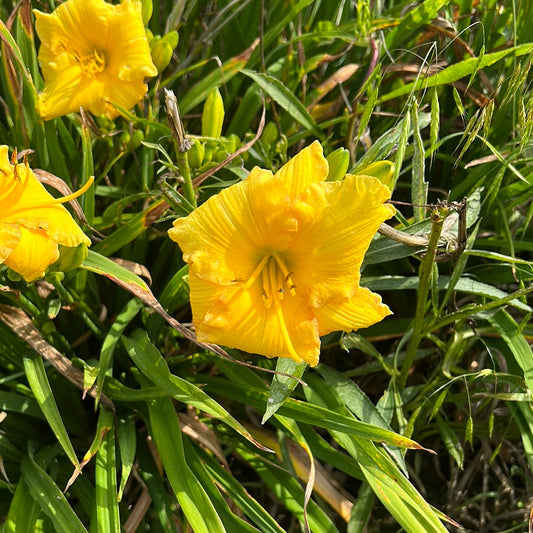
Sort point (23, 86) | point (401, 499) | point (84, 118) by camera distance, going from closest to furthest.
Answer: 1. point (401, 499)
2. point (84, 118)
3. point (23, 86)

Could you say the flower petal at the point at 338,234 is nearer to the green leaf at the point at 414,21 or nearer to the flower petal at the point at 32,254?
the flower petal at the point at 32,254

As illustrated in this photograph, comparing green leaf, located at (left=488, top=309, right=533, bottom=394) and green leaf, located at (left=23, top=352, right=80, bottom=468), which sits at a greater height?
green leaf, located at (left=23, top=352, right=80, bottom=468)

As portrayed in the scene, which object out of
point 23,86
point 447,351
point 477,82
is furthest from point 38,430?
point 477,82

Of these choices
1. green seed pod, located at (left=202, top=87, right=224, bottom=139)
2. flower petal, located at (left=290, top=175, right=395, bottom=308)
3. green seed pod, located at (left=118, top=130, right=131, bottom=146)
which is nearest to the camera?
flower petal, located at (left=290, top=175, right=395, bottom=308)

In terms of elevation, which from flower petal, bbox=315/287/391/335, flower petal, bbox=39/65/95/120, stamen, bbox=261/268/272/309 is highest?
flower petal, bbox=39/65/95/120

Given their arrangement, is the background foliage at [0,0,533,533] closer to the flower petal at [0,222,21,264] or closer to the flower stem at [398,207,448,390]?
the flower stem at [398,207,448,390]

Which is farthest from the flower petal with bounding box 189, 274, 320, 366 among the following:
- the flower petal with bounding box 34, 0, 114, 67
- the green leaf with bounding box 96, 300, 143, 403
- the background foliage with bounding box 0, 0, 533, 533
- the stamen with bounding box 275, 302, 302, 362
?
the flower petal with bounding box 34, 0, 114, 67

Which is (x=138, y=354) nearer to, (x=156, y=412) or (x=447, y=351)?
(x=156, y=412)
